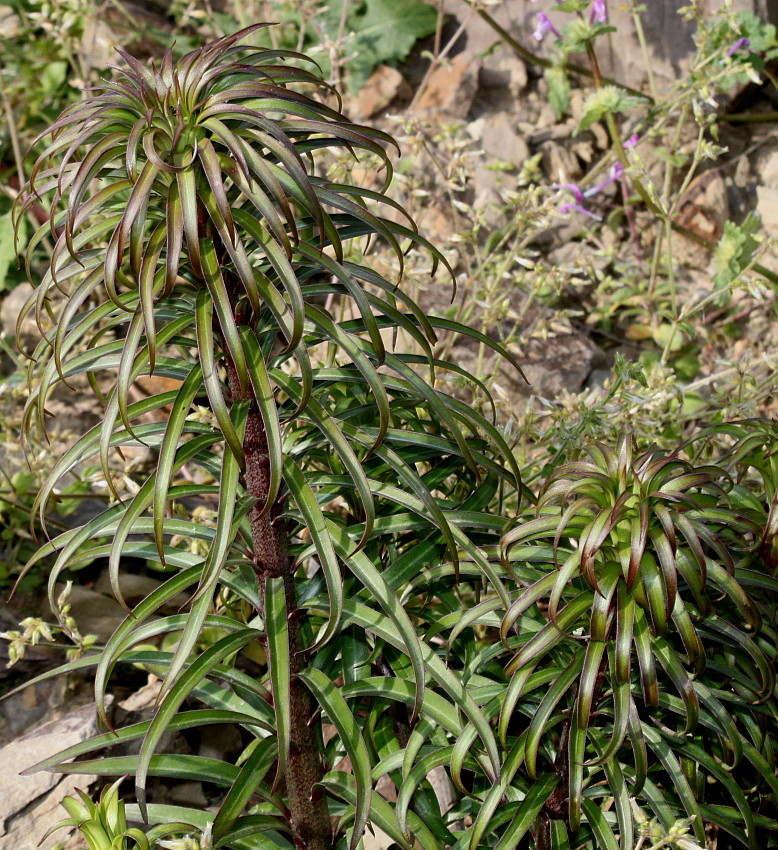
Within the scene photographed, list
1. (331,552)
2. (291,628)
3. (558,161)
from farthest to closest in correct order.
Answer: (558,161)
(291,628)
(331,552)

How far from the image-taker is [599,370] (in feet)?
11.6

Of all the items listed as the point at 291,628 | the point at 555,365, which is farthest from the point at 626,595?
the point at 555,365

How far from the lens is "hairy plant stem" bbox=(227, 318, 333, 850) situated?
5.16 feet

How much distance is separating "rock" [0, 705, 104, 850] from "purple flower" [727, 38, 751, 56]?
9.56ft

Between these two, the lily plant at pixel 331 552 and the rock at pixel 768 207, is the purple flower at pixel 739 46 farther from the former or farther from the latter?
the lily plant at pixel 331 552

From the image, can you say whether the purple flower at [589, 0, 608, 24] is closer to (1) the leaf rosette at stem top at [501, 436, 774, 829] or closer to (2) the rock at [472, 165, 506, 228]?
(2) the rock at [472, 165, 506, 228]

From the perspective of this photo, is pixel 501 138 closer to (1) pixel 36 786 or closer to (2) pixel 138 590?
(2) pixel 138 590

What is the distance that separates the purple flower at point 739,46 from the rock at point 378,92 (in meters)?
1.44

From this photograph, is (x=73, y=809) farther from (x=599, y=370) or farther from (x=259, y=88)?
(x=599, y=370)

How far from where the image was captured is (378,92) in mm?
4070

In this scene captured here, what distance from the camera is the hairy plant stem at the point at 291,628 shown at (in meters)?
1.57

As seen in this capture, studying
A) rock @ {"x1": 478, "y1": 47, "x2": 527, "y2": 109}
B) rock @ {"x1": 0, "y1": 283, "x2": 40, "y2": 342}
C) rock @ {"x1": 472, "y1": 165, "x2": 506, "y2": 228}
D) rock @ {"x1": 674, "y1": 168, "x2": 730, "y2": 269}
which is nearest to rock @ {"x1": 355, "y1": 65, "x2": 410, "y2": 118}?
rock @ {"x1": 478, "y1": 47, "x2": 527, "y2": 109}

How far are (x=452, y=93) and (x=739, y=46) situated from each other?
47.0 inches

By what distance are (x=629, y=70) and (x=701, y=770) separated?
3125 mm
